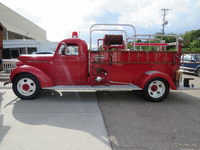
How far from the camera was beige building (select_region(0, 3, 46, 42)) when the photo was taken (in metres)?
27.8

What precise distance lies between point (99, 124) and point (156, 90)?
2.55 metres

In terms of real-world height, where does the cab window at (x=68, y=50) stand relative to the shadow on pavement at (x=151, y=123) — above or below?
above

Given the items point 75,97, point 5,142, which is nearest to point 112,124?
point 5,142

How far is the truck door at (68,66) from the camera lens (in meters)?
5.15

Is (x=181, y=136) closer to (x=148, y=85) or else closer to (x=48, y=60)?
(x=148, y=85)

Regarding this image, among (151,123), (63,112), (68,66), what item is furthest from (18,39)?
(151,123)

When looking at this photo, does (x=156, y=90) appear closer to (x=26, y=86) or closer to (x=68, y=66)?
(x=68, y=66)

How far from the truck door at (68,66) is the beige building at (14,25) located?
2732cm

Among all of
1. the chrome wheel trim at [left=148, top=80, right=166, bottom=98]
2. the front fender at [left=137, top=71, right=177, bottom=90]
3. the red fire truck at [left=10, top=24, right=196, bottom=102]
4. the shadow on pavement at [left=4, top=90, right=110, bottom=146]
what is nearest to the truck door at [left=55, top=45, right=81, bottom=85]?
the red fire truck at [left=10, top=24, right=196, bottom=102]

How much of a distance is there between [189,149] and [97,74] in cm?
327

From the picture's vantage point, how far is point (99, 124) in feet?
11.1

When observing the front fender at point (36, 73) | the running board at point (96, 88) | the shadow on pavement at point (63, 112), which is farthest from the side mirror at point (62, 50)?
the shadow on pavement at point (63, 112)

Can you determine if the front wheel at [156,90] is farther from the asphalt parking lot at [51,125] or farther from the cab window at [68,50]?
the cab window at [68,50]

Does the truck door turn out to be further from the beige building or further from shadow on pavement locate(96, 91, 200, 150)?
the beige building
